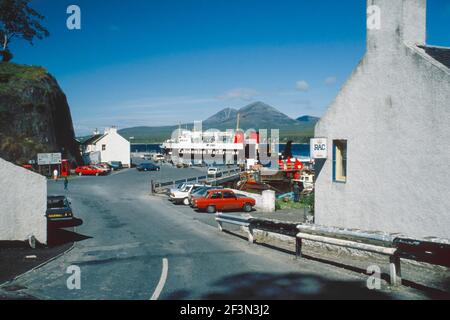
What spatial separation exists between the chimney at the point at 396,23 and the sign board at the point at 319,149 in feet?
11.4

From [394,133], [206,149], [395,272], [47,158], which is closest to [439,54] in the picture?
[394,133]

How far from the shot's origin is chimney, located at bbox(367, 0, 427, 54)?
1181 cm

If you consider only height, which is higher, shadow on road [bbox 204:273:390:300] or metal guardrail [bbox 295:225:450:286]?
metal guardrail [bbox 295:225:450:286]

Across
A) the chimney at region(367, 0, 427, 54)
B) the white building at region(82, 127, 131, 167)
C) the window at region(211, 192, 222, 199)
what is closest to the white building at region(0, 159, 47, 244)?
the chimney at region(367, 0, 427, 54)

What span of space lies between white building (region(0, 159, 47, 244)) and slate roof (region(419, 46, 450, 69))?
13530 mm

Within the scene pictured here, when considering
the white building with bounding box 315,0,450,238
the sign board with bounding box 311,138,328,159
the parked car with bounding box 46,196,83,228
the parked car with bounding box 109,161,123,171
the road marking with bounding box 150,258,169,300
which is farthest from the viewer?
the parked car with bounding box 109,161,123,171

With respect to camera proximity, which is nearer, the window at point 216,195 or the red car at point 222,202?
the red car at point 222,202

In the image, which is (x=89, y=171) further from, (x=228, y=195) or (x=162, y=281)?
(x=162, y=281)

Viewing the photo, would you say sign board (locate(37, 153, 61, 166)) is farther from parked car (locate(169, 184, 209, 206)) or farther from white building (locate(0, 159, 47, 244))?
white building (locate(0, 159, 47, 244))

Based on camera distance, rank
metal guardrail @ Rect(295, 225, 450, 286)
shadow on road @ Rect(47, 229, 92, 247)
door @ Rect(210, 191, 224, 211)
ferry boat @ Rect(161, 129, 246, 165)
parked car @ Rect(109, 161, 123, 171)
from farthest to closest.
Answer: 1. ferry boat @ Rect(161, 129, 246, 165)
2. parked car @ Rect(109, 161, 123, 171)
3. door @ Rect(210, 191, 224, 211)
4. shadow on road @ Rect(47, 229, 92, 247)
5. metal guardrail @ Rect(295, 225, 450, 286)

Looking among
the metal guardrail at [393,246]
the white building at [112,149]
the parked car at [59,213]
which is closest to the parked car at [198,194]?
the parked car at [59,213]

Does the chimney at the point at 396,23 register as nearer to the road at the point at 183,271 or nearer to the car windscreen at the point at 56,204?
the road at the point at 183,271

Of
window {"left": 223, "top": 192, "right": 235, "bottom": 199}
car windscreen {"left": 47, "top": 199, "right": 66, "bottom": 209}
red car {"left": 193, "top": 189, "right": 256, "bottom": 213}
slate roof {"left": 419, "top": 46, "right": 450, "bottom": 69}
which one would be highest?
slate roof {"left": 419, "top": 46, "right": 450, "bottom": 69}

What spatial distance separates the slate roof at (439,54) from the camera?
37.2 ft
